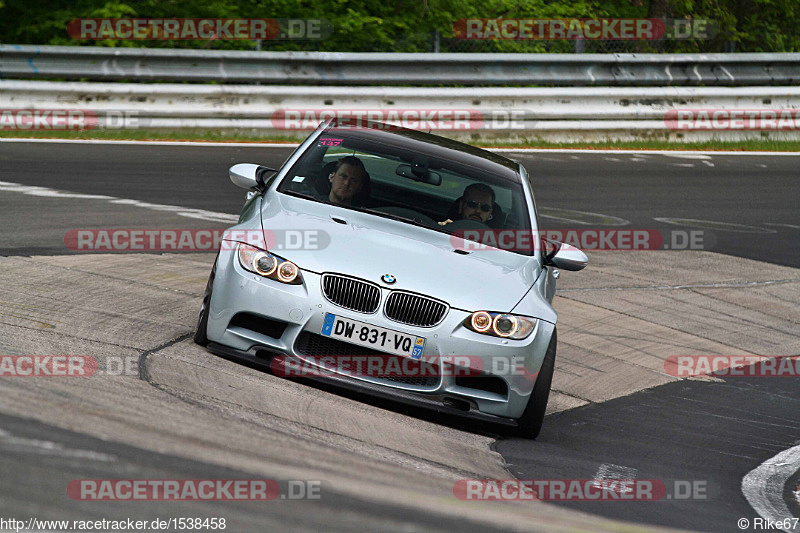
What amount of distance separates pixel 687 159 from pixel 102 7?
10.1m

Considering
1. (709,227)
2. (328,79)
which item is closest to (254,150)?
(328,79)

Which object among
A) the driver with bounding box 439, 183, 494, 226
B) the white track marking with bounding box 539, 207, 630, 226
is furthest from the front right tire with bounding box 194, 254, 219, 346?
the white track marking with bounding box 539, 207, 630, 226

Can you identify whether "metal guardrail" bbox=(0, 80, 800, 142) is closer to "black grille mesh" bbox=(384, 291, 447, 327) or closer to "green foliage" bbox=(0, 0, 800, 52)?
"green foliage" bbox=(0, 0, 800, 52)

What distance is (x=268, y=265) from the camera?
5.68 metres

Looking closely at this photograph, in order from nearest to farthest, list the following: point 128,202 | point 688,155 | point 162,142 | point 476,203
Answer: point 476,203 → point 128,202 → point 162,142 → point 688,155

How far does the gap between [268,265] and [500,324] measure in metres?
1.31

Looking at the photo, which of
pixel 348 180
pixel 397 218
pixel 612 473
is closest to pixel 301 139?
pixel 348 180

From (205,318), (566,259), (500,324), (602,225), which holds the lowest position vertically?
(602,225)

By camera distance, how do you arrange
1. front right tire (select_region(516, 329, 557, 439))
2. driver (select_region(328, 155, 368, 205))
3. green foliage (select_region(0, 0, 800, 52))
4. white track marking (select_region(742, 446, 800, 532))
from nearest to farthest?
white track marking (select_region(742, 446, 800, 532)) < front right tire (select_region(516, 329, 557, 439)) < driver (select_region(328, 155, 368, 205)) < green foliage (select_region(0, 0, 800, 52))

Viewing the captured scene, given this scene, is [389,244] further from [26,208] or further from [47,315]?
[26,208]

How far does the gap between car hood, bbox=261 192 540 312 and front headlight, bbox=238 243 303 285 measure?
51mm

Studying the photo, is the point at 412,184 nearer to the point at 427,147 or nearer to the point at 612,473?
the point at 427,147

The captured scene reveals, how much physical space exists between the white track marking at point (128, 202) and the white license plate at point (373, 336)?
200 inches

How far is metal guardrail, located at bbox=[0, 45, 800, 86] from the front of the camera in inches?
594
